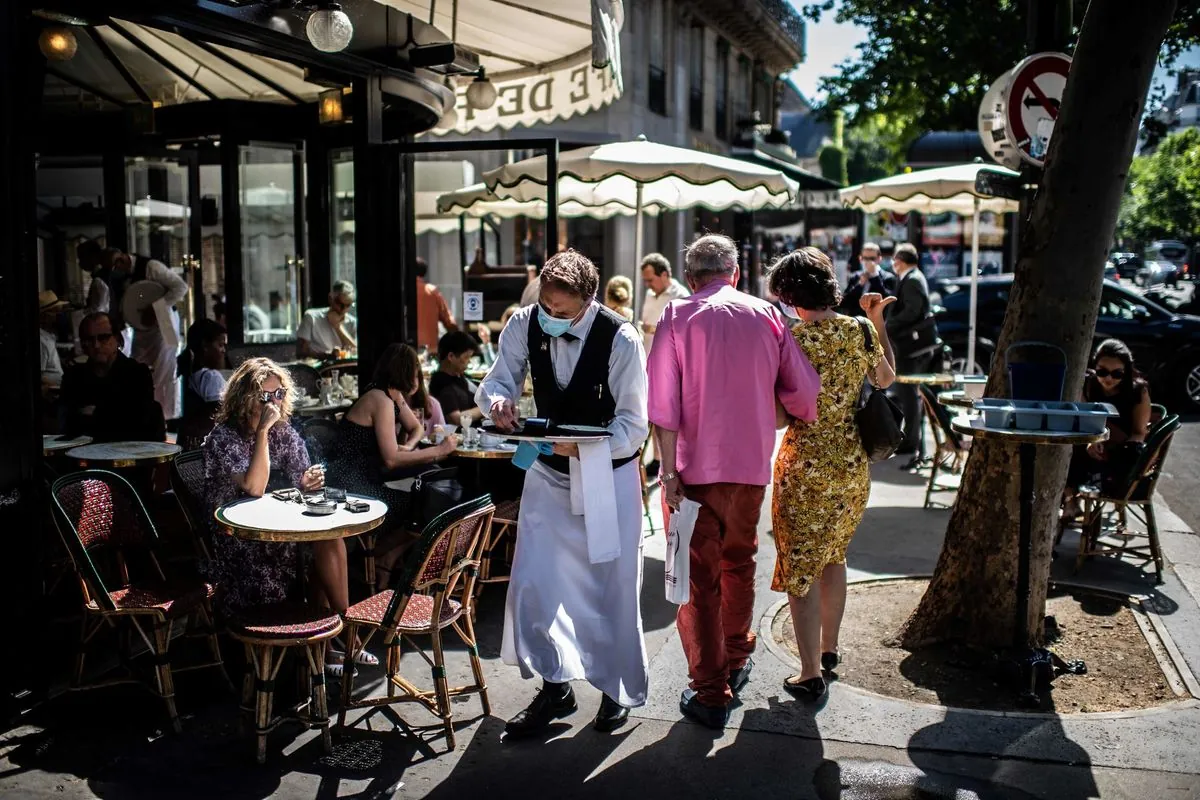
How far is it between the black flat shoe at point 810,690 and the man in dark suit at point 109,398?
3870 millimetres

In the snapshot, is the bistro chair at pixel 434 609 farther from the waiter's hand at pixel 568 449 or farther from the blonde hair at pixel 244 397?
the blonde hair at pixel 244 397

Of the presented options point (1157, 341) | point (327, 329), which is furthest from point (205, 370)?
point (1157, 341)

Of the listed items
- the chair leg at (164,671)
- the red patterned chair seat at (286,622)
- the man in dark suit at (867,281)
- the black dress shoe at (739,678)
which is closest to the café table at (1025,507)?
the black dress shoe at (739,678)

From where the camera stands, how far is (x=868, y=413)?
465cm

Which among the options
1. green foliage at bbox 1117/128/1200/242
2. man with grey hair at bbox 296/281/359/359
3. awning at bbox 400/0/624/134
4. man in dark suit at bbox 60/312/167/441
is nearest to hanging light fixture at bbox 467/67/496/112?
awning at bbox 400/0/624/134

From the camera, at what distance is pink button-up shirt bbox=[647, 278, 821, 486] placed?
4387 millimetres

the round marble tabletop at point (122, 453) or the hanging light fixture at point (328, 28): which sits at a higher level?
the hanging light fixture at point (328, 28)

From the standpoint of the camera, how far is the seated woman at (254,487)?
15.2ft

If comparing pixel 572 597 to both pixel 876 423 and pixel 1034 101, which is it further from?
pixel 1034 101

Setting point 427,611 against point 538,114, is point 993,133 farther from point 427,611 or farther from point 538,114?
point 427,611

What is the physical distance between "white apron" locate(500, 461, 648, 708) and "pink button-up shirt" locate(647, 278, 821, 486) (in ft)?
0.97

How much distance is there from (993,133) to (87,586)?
5.85 meters

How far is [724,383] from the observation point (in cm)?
439

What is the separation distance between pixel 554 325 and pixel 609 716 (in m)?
1.56
